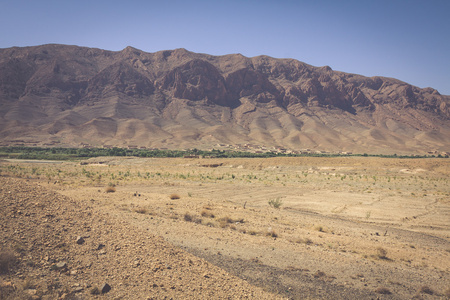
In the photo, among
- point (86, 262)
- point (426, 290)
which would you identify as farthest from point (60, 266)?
point (426, 290)

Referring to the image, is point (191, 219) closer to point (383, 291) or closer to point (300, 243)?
point (300, 243)

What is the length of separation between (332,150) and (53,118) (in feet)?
463

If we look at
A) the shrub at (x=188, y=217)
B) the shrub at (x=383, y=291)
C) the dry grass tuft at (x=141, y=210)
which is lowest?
the shrub at (x=188, y=217)

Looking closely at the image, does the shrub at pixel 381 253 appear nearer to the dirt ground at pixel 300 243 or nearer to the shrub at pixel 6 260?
the dirt ground at pixel 300 243

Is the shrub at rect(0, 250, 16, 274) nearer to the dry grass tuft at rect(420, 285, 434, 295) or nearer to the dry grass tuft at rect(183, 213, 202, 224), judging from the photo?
the dry grass tuft at rect(183, 213, 202, 224)

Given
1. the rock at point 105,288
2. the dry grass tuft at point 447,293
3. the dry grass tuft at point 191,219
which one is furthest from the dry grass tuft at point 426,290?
the dry grass tuft at point 191,219

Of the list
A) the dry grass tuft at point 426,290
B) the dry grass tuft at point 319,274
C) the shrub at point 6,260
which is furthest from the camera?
the dry grass tuft at point 319,274

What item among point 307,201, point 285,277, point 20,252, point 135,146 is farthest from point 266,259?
point 135,146

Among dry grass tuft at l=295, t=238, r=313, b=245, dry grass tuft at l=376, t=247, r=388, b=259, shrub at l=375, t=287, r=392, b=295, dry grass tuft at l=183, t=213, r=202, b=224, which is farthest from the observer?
dry grass tuft at l=183, t=213, r=202, b=224

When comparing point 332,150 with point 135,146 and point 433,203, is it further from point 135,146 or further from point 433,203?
point 433,203

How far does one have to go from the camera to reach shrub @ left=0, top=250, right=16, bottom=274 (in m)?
6.65

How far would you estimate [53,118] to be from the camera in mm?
A: 159500

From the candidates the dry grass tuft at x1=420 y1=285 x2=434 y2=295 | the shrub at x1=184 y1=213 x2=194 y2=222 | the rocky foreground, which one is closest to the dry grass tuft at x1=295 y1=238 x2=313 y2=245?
the dry grass tuft at x1=420 y1=285 x2=434 y2=295

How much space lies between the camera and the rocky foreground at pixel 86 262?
6734 millimetres
